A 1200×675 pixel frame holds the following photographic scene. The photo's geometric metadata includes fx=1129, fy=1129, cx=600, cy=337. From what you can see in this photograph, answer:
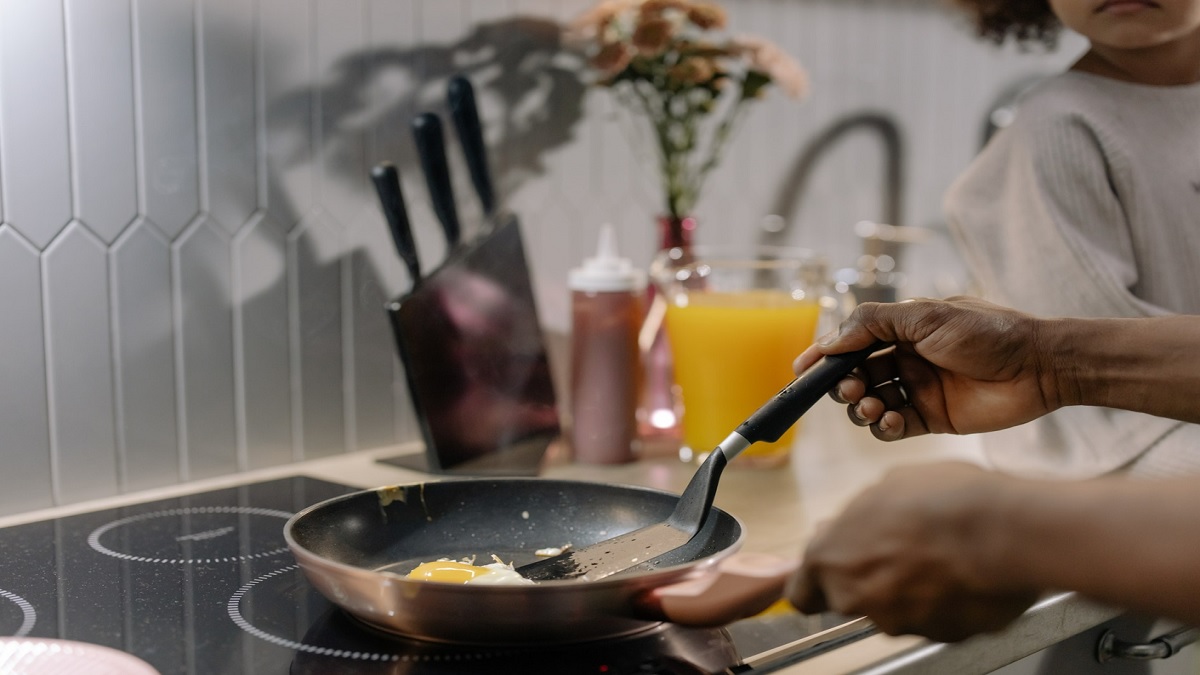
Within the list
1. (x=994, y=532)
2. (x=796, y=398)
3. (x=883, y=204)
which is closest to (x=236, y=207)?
(x=796, y=398)

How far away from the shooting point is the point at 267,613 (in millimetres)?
750

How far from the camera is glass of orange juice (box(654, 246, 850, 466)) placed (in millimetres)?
1251

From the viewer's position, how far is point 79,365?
1.02 metres

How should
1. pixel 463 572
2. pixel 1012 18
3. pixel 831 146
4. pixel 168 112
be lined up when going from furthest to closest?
pixel 831 146, pixel 1012 18, pixel 168 112, pixel 463 572

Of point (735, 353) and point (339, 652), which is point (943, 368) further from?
point (339, 652)

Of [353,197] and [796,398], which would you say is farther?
[353,197]

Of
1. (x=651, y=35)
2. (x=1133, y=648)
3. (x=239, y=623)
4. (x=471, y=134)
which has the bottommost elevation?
(x=1133, y=648)

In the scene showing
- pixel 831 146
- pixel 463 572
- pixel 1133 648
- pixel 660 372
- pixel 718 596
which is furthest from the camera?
pixel 831 146

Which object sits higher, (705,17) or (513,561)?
(705,17)

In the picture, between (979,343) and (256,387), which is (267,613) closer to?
(256,387)

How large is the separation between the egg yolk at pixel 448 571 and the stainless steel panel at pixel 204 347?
39cm

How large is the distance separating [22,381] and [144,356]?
11cm

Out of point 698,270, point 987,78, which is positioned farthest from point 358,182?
point 987,78

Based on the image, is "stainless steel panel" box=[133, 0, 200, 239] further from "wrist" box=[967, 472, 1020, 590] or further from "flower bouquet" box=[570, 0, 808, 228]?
"wrist" box=[967, 472, 1020, 590]
